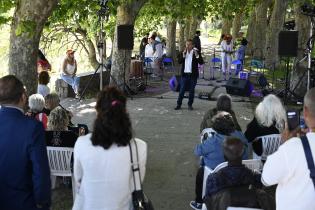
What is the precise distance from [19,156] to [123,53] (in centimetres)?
1022

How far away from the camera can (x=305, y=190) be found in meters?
2.72

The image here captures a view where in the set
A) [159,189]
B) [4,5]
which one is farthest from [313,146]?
[4,5]

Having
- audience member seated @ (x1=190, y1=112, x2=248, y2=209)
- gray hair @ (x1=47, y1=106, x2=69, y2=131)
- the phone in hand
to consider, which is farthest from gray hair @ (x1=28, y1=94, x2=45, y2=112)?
the phone in hand

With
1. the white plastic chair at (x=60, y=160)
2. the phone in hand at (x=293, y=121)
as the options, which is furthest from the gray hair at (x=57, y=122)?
the phone in hand at (x=293, y=121)

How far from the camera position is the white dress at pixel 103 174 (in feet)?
10.7

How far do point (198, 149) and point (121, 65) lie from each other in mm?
8530

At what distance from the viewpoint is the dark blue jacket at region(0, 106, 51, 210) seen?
3.01m

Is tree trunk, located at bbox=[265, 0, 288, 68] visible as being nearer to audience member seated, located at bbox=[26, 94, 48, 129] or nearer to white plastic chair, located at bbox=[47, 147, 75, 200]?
audience member seated, located at bbox=[26, 94, 48, 129]

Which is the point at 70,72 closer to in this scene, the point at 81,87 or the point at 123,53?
the point at 81,87

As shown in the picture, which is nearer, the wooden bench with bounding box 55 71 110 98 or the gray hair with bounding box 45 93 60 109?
the gray hair with bounding box 45 93 60 109

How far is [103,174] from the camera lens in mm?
3283

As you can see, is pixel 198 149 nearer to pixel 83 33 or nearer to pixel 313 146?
pixel 313 146

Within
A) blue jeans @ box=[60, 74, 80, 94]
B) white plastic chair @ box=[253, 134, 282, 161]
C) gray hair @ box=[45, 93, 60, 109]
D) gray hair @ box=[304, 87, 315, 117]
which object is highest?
gray hair @ box=[304, 87, 315, 117]

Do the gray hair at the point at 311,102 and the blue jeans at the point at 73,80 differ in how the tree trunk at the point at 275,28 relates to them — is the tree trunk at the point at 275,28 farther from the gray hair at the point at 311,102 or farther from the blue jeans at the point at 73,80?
the gray hair at the point at 311,102
